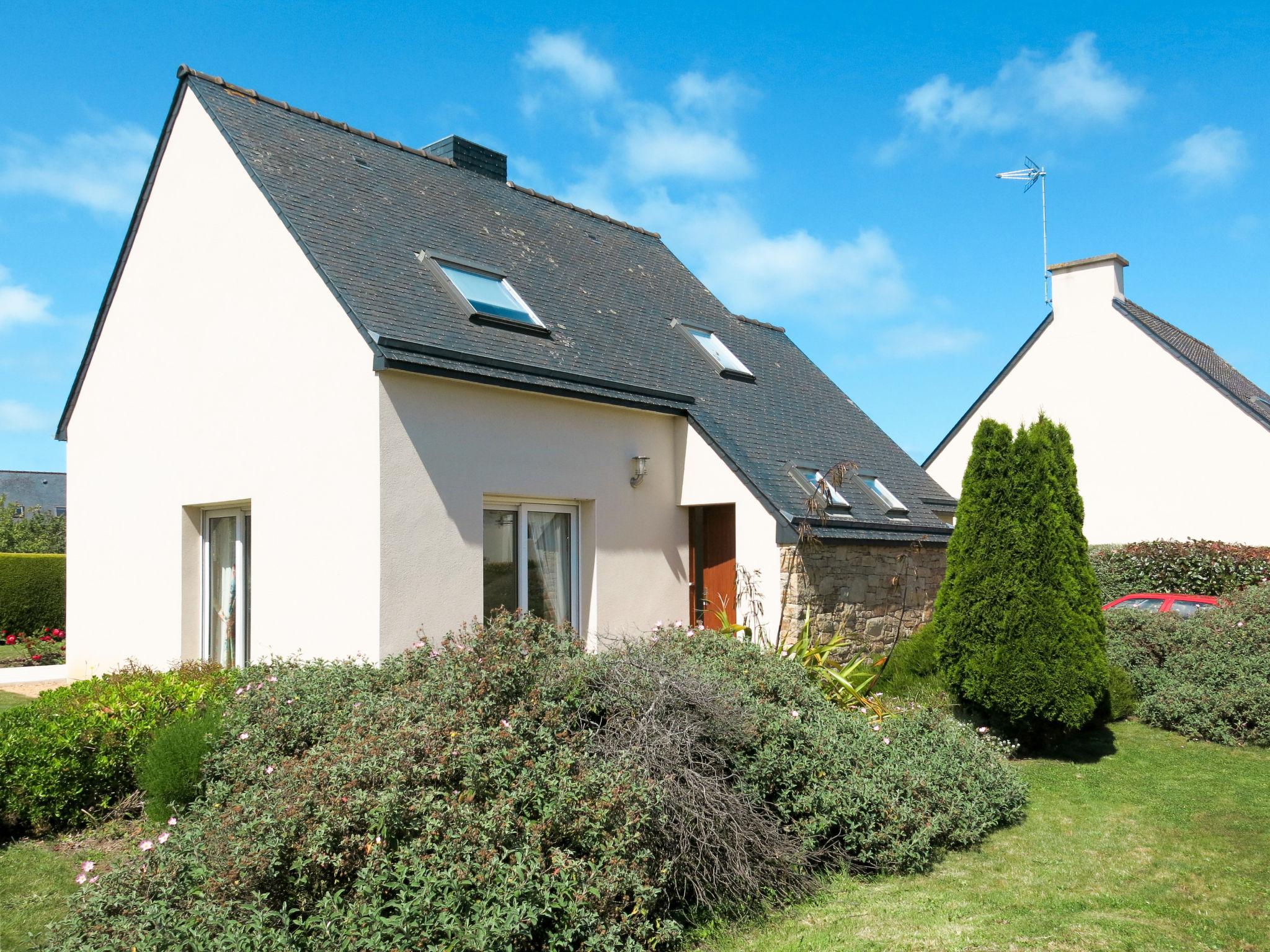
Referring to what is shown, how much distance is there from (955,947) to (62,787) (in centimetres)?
599

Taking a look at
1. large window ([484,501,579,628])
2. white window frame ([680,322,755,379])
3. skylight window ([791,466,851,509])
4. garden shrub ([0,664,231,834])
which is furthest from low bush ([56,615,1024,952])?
white window frame ([680,322,755,379])

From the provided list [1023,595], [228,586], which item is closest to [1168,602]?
[1023,595]

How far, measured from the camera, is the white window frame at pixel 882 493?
12.6m

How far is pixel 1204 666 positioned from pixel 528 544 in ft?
26.2

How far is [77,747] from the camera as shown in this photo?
6.63 meters

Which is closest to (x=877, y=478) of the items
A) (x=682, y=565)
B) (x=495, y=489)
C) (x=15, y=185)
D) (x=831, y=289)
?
(x=682, y=565)

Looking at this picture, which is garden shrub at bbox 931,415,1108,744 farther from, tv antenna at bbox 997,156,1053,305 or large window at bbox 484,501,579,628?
tv antenna at bbox 997,156,1053,305

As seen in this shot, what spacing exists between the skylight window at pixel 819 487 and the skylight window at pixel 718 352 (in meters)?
2.10

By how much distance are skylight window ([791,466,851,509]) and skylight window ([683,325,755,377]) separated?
210 centimetres

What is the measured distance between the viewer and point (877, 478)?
13.4 meters

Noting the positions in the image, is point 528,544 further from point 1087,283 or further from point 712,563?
point 1087,283

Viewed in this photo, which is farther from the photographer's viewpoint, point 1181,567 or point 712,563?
point 1181,567

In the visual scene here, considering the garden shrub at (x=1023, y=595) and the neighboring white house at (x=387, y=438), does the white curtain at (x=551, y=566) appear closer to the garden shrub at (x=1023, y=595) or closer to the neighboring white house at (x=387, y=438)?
the neighboring white house at (x=387, y=438)

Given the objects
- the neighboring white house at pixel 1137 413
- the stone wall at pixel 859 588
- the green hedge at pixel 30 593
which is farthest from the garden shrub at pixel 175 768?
the neighboring white house at pixel 1137 413
